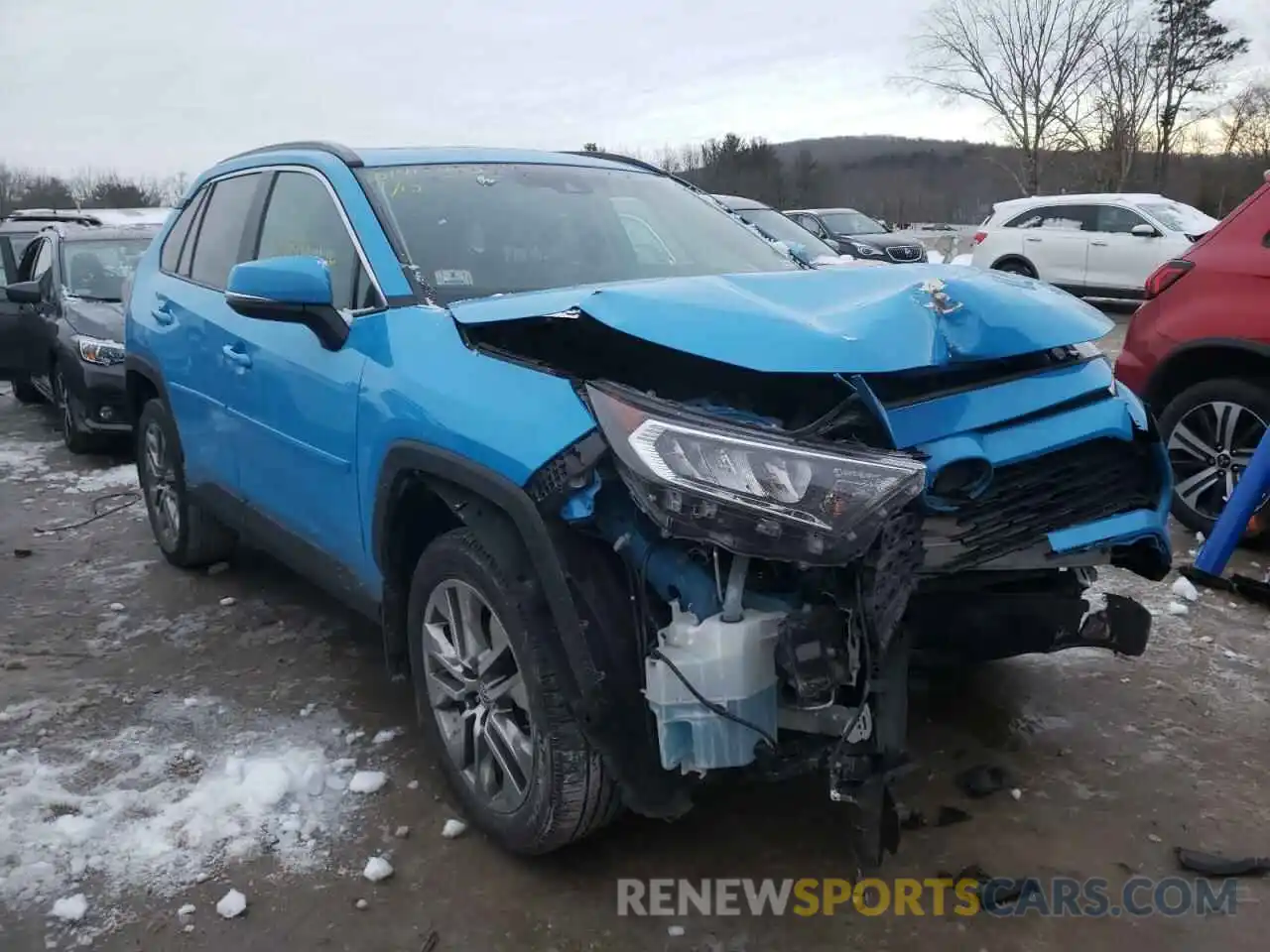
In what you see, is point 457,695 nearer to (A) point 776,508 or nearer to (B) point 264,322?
(A) point 776,508

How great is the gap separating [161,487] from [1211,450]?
16.6ft

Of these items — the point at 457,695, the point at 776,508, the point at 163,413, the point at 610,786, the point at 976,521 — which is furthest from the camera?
the point at 163,413

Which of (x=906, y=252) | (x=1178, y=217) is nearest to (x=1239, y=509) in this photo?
(x=1178, y=217)

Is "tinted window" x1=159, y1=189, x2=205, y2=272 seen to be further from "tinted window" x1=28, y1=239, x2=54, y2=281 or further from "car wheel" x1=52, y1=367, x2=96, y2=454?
"tinted window" x1=28, y1=239, x2=54, y2=281

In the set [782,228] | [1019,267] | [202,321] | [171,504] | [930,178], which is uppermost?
[930,178]

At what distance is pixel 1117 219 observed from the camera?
1535 cm

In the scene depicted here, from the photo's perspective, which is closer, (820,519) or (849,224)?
(820,519)

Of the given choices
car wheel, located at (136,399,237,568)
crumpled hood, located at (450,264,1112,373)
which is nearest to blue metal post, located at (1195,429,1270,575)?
crumpled hood, located at (450,264,1112,373)

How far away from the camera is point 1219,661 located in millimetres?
3779

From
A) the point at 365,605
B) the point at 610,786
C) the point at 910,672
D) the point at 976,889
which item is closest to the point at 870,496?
the point at 910,672

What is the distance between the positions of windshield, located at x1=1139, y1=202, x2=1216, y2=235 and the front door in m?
→ 14.3

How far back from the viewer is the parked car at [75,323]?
7.52m

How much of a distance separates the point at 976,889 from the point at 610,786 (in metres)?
0.94

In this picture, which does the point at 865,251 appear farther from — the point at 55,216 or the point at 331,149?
the point at 331,149
